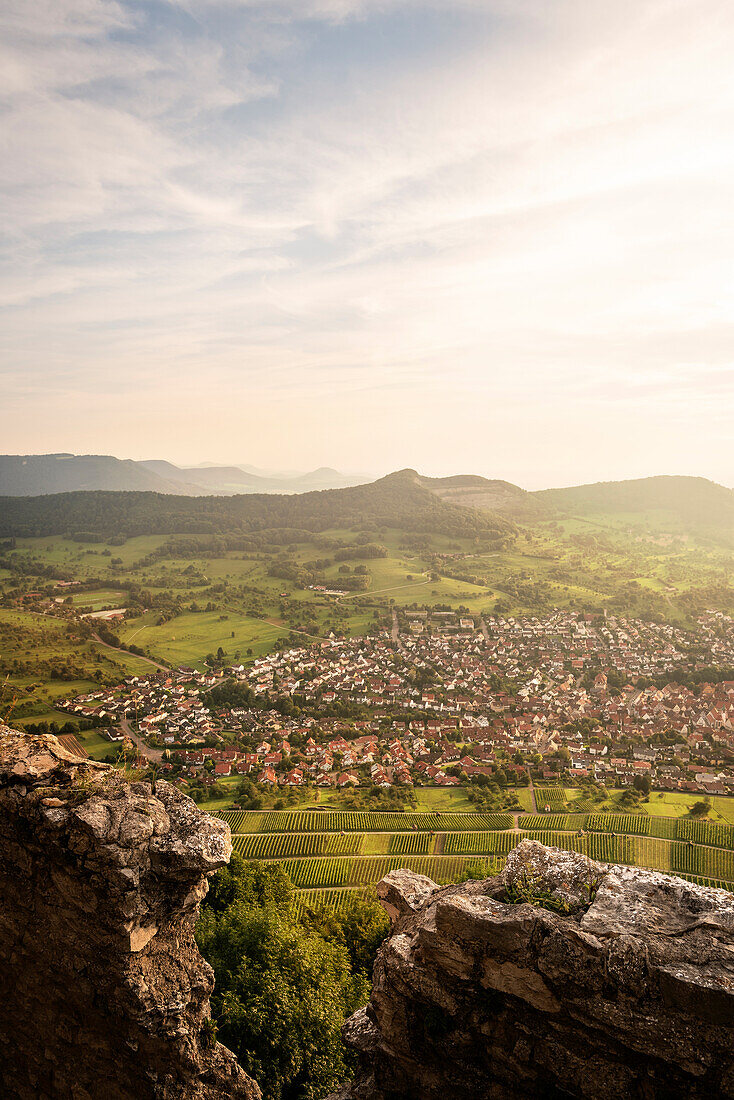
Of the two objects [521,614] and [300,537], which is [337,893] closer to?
[521,614]

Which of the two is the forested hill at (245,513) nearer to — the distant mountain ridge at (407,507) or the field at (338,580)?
the distant mountain ridge at (407,507)

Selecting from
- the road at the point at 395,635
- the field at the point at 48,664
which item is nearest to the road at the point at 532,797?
the road at the point at 395,635

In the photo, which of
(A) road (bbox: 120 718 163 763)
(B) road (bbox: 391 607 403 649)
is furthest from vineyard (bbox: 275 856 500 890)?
(B) road (bbox: 391 607 403 649)

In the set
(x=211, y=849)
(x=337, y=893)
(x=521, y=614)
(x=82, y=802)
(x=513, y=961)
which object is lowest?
(x=337, y=893)

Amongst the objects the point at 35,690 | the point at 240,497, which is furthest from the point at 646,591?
the point at 240,497

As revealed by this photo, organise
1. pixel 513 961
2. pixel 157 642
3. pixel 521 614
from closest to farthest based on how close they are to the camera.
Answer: pixel 513 961, pixel 157 642, pixel 521 614

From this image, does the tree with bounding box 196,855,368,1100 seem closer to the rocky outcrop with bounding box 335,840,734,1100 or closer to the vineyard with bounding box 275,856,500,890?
the rocky outcrop with bounding box 335,840,734,1100
